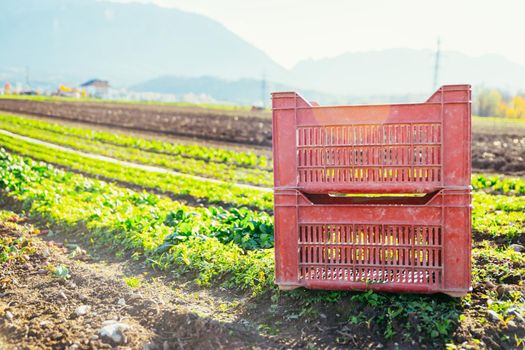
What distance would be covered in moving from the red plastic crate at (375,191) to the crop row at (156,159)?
8.92 m

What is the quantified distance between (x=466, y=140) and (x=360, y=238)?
47.5 inches

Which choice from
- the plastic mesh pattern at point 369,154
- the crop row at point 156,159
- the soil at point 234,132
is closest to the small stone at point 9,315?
the plastic mesh pattern at point 369,154

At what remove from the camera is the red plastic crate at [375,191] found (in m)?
4.67

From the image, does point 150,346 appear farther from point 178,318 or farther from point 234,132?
point 234,132

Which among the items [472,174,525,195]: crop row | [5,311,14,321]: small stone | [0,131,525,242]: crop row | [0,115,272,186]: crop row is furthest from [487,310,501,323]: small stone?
[0,115,272,186]: crop row

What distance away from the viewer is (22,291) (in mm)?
5809

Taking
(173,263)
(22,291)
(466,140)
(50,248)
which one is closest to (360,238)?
(466,140)

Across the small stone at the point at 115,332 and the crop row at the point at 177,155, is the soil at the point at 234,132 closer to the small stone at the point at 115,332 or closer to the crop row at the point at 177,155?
the crop row at the point at 177,155

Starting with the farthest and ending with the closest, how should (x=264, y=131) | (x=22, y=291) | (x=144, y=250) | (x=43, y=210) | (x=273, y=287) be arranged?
(x=264, y=131) → (x=43, y=210) → (x=144, y=250) → (x=22, y=291) → (x=273, y=287)

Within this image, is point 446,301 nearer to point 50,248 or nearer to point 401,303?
point 401,303

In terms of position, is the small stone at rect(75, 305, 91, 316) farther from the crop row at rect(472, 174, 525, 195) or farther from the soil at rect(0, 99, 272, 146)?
the soil at rect(0, 99, 272, 146)

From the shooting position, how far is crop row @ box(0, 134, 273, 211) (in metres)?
11.3

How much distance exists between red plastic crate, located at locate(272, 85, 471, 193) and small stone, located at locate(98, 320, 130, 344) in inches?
70.5

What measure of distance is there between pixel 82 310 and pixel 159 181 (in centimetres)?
893
